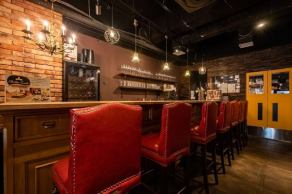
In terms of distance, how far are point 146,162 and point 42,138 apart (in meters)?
1.37

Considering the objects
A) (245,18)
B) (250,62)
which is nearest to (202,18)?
(245,18)

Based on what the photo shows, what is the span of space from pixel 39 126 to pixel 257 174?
2.99m

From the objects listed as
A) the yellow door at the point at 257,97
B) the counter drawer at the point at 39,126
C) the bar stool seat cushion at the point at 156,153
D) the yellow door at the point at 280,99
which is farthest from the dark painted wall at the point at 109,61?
the yellow door at the point at 280,99

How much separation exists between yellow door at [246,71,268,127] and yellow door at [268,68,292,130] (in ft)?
0.41

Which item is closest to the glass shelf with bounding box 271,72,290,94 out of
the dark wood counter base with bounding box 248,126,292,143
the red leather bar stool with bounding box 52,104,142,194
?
the dark wood counter base with bounding box 248,126,292,143

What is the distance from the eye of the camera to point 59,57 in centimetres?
316

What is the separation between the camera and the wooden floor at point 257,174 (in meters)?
2.02

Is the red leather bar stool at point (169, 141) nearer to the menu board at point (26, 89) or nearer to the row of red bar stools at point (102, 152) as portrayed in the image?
the row of red bar stools at point (102, 152)

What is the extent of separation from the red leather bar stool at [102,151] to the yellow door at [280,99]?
5178 mm

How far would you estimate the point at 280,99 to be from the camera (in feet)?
14.7

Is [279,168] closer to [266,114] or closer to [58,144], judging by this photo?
[266,114]

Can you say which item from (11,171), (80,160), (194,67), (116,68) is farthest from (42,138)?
(194,67)

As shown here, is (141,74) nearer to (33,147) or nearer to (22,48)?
(22,48)

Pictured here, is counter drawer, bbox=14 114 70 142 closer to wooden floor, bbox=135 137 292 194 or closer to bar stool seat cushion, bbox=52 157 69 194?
bar stool seat cushion, bbox=52 157 69 194
